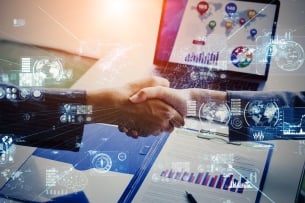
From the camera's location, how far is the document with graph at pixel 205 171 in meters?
1.24

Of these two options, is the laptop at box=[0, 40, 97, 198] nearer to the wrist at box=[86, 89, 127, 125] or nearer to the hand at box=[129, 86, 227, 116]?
the wrist at box=[86, 89, 127, 125]

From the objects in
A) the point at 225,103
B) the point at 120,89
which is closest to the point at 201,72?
the point at 225,103

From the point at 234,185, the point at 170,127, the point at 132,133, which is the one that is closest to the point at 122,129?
the point at 132,133

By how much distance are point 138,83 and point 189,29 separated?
0.75 ft

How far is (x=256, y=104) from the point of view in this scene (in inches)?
51.0

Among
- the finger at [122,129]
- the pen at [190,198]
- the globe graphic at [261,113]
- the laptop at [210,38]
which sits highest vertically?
the laptop at [210,38]

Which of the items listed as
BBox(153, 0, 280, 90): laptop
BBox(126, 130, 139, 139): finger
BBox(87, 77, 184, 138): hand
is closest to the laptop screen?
BBox(153, 0, 280, 90): laptop

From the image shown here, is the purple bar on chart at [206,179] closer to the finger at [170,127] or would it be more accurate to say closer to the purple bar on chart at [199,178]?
the purple bar on chart at [199,178]

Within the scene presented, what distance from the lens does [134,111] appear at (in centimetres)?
125

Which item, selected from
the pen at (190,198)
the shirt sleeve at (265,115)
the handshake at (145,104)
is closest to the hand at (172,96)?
the handshake at (145,104)

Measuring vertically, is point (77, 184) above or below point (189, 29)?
below

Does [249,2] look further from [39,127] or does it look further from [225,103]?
[39,127]

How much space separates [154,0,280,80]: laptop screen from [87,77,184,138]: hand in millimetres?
113

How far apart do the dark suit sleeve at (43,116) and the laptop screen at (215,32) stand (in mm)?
293
